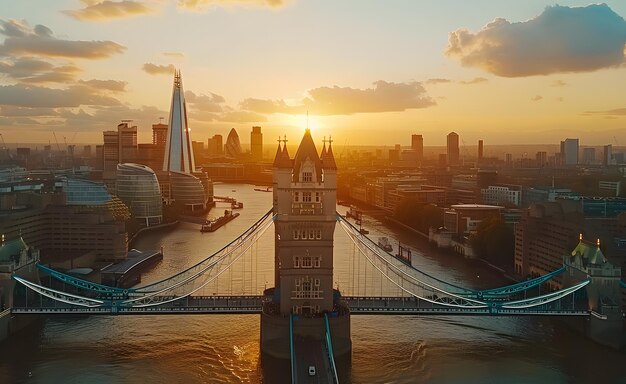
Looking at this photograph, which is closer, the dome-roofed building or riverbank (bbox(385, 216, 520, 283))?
riverbank (bbox(385, 216, 520, 283))

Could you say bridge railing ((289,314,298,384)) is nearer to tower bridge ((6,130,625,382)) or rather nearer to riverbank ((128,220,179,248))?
tower bridge ((6,130,625,382))

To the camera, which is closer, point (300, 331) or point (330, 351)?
point (330, 351)

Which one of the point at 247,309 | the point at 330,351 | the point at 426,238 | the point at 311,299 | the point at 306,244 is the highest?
the point at 306,244

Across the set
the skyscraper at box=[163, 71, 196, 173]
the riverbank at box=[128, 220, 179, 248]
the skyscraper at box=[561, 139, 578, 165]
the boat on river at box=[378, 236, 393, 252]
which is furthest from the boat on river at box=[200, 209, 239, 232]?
the skyscraper at box=[561, 139, 578, 165]

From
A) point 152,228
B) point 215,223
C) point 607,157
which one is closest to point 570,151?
point 607,157

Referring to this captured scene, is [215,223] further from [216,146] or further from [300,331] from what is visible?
[216,146]

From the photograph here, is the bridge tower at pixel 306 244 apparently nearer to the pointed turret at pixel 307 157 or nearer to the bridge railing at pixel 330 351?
the pointed turret at pixel 307 157

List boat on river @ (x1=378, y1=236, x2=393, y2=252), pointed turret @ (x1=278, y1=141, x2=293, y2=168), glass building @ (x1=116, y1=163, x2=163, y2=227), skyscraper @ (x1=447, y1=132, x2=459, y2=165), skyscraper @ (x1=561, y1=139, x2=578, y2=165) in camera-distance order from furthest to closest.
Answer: skyscraper @ (x1=447, y1=132, x2=459, y2=165)
skyscraper @ (x1=561, y1=139, x2=578, y2=165)
glass building @ (x1=116, y1=163, x2=163, y2=227)
boat on river @ (x1=378, y1=236, x2=393, y2=252)
pointed turret @ (x1=278, y1=141, x2=293, y2=168)
